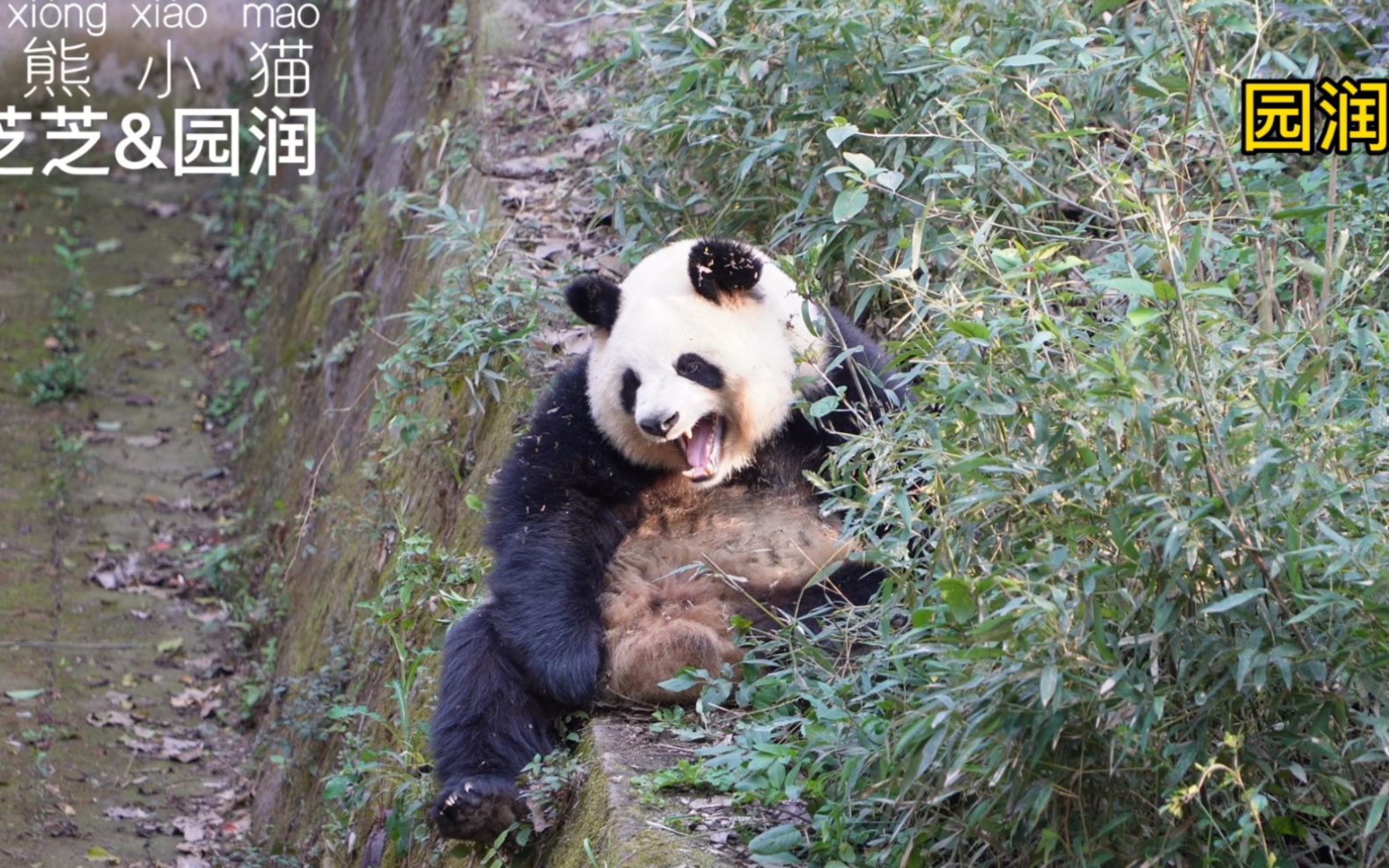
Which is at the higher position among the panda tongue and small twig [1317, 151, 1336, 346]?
small twig [1317, 151, 1336, 346]

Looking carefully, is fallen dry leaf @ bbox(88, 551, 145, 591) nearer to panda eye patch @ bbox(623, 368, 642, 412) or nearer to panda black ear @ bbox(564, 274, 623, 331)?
panda black ear @ bbox(564, 274, 623, 331)

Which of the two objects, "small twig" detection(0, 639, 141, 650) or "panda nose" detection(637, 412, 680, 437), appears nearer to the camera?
"panda nose" detection(637, 412, 680, 437)

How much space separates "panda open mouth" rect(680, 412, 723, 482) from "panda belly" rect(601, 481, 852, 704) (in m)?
0.08

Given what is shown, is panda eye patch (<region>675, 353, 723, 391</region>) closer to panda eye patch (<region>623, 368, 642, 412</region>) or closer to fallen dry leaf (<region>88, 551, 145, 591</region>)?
panda eye patch (<region>623, 368, 642, 412</region>)

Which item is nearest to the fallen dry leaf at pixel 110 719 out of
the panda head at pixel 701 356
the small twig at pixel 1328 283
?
the panda head at pixel 701 356

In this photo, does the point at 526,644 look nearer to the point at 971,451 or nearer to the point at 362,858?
the point at 362,858

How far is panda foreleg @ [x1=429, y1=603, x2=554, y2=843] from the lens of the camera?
329 centimetres

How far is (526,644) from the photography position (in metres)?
3.50

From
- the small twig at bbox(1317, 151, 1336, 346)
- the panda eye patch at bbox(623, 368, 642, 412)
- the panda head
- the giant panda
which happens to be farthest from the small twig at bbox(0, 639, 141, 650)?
the small twig at bbox(1317, 151, 1336, 346)

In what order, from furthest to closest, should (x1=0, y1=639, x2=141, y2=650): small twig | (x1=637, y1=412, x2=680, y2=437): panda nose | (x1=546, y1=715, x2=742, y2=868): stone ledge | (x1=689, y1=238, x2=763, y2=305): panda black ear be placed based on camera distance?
(x1=0, y1=639, x2=141, y2=650): small twig → (x1=689, y1=238, x2=763, y2=305): panda black ear → (x1=637, y1=412, x2=680, y2=437): panda nose → (x1=546, y1=715, x2=742, y2=868): stone ledge

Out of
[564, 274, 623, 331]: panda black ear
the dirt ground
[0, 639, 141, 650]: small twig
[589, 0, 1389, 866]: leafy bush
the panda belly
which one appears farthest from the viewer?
[0, 639, 141, 650]: small twig

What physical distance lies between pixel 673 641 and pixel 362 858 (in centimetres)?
130

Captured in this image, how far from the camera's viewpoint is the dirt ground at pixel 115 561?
18.4ft

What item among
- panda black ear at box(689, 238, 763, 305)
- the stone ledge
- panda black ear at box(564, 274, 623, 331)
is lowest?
the stone ledge
